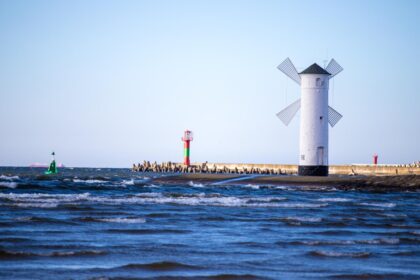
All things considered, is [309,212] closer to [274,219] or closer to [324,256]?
[274,219]

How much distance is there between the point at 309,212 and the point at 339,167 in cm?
5171

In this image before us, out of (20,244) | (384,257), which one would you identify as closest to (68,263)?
(20,244)

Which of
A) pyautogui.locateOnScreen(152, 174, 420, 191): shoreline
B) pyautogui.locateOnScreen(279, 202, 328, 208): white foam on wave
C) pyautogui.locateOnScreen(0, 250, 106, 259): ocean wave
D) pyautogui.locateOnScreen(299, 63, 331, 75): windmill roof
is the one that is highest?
pyautogui.locateOnScreen(299, 63, 331, 75): windmill roof

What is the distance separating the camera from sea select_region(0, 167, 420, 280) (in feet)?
35.7

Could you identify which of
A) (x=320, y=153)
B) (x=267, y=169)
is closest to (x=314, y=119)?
(x=320, y=153)

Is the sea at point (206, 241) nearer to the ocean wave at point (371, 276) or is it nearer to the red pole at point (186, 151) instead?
the ocean wave at point (371, 276)

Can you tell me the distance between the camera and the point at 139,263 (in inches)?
448

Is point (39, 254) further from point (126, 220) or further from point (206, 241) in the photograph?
point (126, 220)

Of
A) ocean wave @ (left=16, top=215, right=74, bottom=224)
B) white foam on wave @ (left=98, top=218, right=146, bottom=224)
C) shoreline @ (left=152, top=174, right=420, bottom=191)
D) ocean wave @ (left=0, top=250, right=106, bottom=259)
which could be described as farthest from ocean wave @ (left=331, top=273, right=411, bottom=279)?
shoreline @ (left=152, top=174, right=420, bottom=191)

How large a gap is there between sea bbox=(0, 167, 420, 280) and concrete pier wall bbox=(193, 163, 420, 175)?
133 ft

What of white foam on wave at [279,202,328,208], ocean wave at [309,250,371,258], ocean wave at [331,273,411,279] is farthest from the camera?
white foam on wave at [279,202,328,208]

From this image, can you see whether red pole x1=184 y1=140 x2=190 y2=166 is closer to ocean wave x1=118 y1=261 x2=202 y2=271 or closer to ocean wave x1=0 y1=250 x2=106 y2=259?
ocean wave x1=0 y1=250 x2=106 y2=259

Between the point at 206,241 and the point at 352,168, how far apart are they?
57.5 m

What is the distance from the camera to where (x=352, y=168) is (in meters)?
70.2
